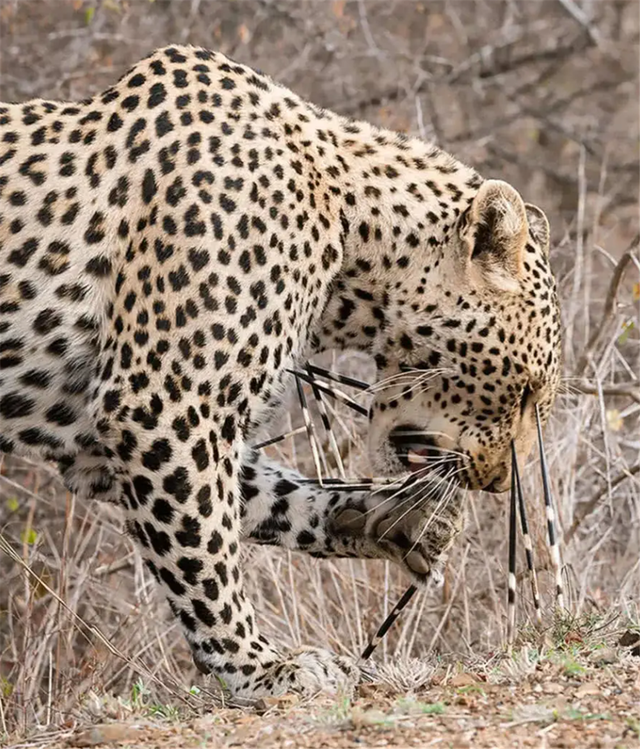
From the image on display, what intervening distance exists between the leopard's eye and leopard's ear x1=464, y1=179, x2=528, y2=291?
35cm

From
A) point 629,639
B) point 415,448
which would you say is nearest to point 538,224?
point 415,448

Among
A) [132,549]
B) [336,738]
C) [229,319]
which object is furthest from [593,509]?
[336,738]

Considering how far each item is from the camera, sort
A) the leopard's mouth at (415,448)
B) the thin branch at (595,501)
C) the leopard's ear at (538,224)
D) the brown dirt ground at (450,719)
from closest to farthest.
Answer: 1. the brown dirt ground at (450,719)
2. the leopard's mouth at (415,448)
3. the leopard's ear at (538,224)
4. the thin branch at (595,501)

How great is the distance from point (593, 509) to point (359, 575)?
119 centimetres

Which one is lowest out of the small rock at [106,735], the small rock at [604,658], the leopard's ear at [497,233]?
the small rock at [106,735]

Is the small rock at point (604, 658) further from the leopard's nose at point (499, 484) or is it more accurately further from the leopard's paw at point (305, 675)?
the leopard's nose at point (499, 484)

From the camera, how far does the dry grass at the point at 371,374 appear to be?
6.05 meters

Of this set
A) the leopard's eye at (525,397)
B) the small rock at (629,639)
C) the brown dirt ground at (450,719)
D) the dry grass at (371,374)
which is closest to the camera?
the brown dirt ground at (450,719)

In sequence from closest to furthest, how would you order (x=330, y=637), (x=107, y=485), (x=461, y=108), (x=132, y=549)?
(x=107, y=485), (x=330, y=637), (x=132, y=549), (x=461, y=108)

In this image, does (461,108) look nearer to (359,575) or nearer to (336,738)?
(359,575)

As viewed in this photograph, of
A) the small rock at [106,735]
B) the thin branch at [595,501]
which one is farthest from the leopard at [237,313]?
the thin branch at [595,501]

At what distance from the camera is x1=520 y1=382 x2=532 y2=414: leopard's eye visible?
16.8 feet

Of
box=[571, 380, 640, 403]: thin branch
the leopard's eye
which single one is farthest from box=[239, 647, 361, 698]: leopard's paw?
box=[571, 380, 640, 403]: thin branch

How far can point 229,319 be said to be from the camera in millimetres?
4609
